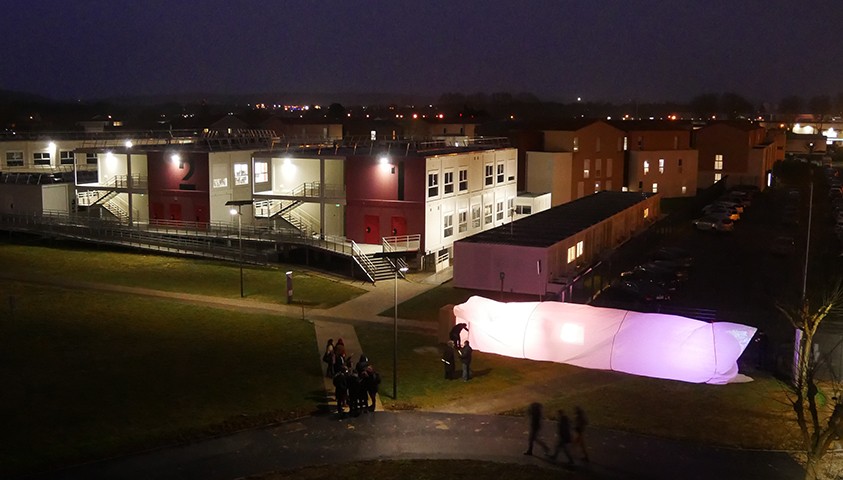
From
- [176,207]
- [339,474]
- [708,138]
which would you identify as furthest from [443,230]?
[708,138]

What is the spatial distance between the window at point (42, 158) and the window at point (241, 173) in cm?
2146

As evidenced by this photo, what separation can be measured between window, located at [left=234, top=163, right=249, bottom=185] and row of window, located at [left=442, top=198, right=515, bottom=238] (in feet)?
45.3

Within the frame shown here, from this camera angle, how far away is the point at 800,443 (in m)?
17.3

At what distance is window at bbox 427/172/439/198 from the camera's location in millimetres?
40875

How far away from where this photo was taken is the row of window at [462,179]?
135 ft

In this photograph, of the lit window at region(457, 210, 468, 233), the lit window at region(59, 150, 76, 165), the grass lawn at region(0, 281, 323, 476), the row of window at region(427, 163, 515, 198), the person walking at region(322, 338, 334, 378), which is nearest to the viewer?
the grass lawn at region(0, 281, 323, 476)

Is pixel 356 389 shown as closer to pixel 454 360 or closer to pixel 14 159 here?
pixel 454 360

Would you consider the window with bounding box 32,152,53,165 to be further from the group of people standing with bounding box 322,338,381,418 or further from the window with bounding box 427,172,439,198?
the group of people standing with bounding box 322,338,381,418

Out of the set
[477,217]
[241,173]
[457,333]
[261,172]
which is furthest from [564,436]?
[241,173]

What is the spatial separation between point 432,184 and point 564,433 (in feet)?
85.5

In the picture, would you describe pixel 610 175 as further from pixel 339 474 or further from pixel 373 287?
pixel 339 474

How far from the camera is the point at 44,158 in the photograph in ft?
202

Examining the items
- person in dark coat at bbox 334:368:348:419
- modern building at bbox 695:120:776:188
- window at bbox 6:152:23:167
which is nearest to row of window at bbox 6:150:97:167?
window at bbox 6:152:23:167

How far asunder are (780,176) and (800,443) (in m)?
80.0
